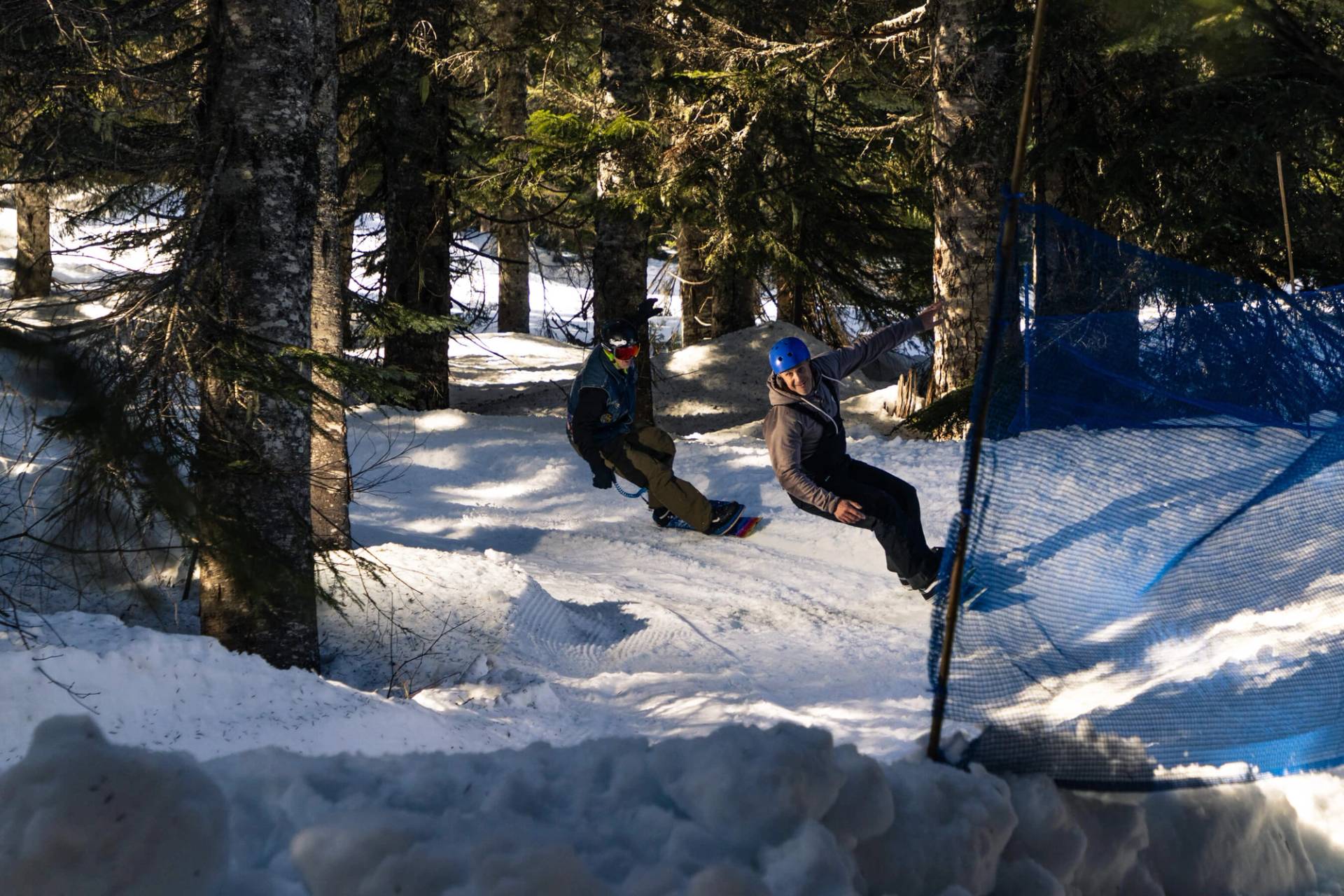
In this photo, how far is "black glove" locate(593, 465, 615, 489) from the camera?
349 inches

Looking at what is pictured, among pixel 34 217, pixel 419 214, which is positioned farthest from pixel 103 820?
pixel 34 217

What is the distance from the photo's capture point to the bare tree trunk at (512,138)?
43.6 feet

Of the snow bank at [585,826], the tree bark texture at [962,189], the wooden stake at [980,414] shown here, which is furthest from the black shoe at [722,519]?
the snow bank at [585,826]

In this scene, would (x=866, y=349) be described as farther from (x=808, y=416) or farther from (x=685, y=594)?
(x=685, y=594)

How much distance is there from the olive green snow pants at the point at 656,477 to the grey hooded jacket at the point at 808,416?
166cm

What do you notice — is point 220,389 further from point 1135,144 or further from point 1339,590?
point 1135,144

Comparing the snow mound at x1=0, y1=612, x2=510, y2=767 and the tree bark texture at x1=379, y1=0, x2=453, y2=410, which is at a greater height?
the tree bark texture at x1=379, y1=0, x2=453, y2=410

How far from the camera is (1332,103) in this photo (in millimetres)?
6703

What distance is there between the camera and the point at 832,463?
23.5ft

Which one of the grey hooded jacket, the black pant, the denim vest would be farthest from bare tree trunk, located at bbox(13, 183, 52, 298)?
the black pant

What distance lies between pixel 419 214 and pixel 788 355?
7.42 m

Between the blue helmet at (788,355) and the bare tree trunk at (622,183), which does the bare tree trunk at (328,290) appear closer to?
the blue helmet at (788,355)

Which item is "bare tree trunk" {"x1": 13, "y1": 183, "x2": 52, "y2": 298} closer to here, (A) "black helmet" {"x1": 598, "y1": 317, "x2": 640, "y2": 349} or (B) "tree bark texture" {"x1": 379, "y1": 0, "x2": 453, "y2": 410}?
(B) "tree bark texture" {"x1": 379, "y1": 0, "x2": 453, "y2": 410}

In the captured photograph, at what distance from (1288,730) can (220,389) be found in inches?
174
